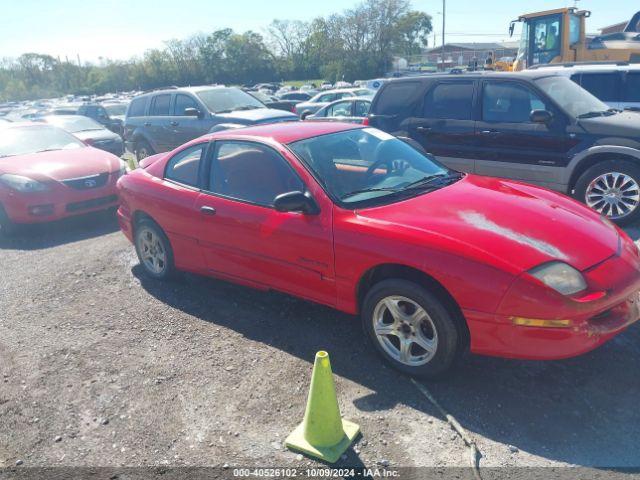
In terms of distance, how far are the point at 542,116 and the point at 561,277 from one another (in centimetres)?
394

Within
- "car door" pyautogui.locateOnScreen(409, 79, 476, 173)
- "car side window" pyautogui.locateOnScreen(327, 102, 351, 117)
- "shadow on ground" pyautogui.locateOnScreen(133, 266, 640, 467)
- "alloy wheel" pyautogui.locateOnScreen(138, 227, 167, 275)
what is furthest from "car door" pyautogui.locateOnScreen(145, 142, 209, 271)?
"car side window" pyautogui.locateOnScreen(327, 102, 351, 117)

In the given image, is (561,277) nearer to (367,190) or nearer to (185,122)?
(367,190)

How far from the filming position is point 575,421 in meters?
2.96

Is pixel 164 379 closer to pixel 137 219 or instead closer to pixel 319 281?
pixel 319 281

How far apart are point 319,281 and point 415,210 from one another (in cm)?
84

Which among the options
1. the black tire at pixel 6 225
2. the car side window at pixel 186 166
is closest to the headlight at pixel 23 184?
the black tire at pixel 6 225

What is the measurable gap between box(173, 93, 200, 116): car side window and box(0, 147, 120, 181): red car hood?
3045 millimetres

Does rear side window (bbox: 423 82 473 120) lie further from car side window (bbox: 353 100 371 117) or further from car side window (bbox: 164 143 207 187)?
car side window (bbox: 353 100 371 117)

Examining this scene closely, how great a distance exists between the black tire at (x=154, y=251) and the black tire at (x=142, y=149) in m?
7.11

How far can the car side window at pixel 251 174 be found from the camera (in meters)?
4.09

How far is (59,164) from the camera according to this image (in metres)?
7.70

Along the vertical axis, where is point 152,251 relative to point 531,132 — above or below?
below

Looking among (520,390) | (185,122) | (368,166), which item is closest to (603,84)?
(368,166)

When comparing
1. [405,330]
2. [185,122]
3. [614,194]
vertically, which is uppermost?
[185,122]
